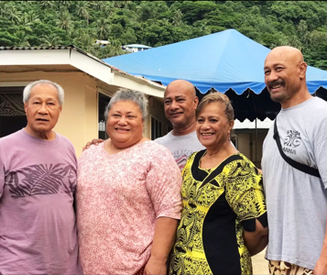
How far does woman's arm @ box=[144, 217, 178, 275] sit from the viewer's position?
2.56 metres

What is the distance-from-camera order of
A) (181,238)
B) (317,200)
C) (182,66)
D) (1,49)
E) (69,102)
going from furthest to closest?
(182,66) → (69,102) → (1,49) → (181,238) → (317,200)

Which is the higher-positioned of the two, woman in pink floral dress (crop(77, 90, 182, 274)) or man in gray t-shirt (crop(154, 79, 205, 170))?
man in gray t-shirt (crop(154, 79, 205, 170))

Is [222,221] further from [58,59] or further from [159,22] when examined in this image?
[159,22]

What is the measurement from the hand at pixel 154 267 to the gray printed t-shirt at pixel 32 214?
0.49 metres

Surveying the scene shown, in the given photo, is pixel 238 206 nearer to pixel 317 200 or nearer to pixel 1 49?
pixel 317 200

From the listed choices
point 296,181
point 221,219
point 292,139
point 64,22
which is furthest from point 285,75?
point 64,22

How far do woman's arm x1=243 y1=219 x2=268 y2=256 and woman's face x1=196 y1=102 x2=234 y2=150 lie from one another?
0.54m

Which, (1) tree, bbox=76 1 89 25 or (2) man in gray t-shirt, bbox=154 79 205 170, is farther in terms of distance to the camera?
(1) tree, bbox=76 1 89 25

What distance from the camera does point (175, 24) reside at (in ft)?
284

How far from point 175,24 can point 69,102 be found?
8247 cm

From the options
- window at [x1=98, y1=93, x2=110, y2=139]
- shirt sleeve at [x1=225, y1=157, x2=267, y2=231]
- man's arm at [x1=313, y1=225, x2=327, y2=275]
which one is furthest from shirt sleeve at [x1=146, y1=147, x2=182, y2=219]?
window at [x1=98, y1=93, x2=110, y2=139]

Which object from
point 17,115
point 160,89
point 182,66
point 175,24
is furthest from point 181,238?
point 175,24

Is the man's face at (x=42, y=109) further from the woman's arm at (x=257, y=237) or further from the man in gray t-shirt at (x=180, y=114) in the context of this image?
the woman's arm at (x=257, y=237)

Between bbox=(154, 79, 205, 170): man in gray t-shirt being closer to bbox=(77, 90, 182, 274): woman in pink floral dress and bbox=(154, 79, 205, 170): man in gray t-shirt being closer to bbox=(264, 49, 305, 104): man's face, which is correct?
bbox=(77, 90, 182, 274): woman in pink floral dress
